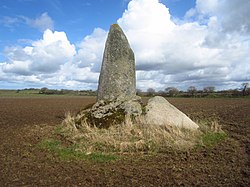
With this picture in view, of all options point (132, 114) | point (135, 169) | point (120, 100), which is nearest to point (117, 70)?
point (120, 100)

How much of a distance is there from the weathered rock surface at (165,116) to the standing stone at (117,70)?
165cm

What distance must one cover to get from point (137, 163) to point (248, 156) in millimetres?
3790

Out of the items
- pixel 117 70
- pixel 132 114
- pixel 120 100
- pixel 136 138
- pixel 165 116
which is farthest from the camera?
pixel 117 70

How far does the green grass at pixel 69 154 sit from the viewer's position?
8.02 metres

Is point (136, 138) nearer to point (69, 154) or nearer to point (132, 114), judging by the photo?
point (132, 114)

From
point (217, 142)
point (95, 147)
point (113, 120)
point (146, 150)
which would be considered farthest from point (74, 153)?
point (217, 142)

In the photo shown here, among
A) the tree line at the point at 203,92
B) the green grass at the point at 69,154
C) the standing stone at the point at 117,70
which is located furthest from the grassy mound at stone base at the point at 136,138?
the tree line at the point at 203,92

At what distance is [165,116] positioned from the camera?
11969 millimetres

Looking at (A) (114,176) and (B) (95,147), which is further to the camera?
(B) (95,147)

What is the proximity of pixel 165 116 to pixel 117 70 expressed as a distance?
3673 mm

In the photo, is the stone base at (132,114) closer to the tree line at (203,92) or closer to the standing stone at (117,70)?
the standing stone at (117,70)

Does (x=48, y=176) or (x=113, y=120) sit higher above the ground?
(x=113, y=120)

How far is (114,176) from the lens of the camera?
6.55m

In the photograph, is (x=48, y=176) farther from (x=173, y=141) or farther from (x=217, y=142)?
(x=217, y=142)
